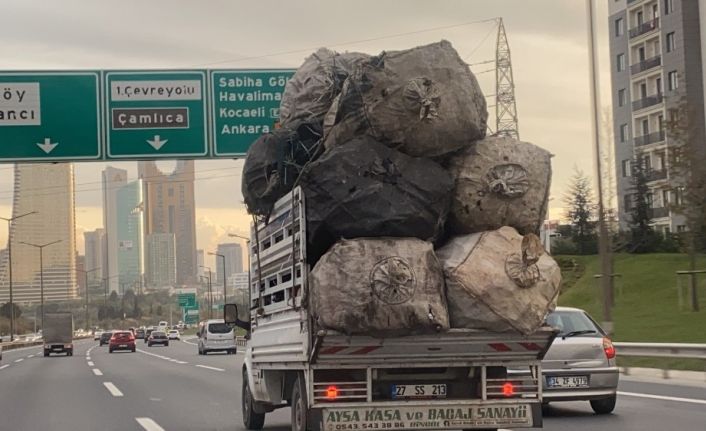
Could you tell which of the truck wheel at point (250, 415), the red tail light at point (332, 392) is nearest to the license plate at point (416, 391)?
the red tail light at point (332, 392)

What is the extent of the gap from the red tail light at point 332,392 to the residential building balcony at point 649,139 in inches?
2849

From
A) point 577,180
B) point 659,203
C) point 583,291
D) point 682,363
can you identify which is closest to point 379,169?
point 682,363

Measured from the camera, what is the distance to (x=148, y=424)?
14562 mm

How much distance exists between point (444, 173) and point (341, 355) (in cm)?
178

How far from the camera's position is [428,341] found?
8648 mm

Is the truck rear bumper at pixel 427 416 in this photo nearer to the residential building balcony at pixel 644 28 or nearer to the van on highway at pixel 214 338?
the van on highway at pixel 214 338

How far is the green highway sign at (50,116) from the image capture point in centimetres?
2442

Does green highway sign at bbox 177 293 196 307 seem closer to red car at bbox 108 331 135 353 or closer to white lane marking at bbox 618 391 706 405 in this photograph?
red car at bbox 108 331 135 353

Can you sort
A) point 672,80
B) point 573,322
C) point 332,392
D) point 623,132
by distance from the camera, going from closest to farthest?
point 332,392, point 573,322, point 672,80, point 623,132

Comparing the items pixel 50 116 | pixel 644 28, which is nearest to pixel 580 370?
pixel 50 116

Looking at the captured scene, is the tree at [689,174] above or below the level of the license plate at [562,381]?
above

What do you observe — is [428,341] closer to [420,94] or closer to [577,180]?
[420,94]

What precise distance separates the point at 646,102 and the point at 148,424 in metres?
72.1

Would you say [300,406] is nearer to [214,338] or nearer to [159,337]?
[214,338]
